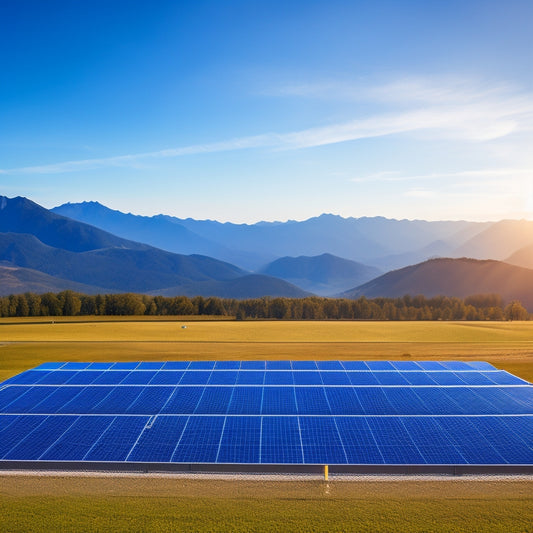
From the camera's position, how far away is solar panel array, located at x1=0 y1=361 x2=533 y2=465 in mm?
19656

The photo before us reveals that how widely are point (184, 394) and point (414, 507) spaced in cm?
1273

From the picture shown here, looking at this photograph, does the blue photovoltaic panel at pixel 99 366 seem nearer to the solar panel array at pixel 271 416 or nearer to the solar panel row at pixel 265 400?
the solar panel array at pixel 271 416

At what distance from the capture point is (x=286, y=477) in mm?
18875

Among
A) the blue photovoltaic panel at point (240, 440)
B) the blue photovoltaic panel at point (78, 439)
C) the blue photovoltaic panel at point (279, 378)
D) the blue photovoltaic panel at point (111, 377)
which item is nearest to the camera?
the blue photovoltaic panel at point (240, 440)

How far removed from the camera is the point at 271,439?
66.5ft

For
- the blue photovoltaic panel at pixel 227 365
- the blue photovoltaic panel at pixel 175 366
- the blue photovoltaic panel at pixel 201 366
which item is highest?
the blue photovoltaic panel at pixel 227 365

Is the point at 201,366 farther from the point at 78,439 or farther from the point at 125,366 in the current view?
the point at 78,439

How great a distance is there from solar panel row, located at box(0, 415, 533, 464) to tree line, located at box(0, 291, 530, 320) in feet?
276

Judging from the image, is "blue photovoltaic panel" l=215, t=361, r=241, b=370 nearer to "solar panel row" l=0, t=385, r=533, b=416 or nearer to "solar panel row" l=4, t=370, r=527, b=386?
"solar panel row" l=4, t=370, r=527, b=386

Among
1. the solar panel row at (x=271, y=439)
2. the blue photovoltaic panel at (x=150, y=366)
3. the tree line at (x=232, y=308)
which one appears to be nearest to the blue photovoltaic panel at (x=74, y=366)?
the blue photovoltaic panel at (x=150, y=366)

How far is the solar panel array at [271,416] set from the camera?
1966cm

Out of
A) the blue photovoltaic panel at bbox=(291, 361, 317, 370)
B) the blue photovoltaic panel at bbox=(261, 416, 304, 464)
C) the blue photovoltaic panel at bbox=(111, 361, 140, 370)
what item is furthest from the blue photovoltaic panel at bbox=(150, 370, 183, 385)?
the blue photovoltaic panel at bbox=(261, 416, 304, 464)

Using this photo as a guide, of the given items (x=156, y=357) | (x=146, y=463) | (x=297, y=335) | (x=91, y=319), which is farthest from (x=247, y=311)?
(x=146, y=463)

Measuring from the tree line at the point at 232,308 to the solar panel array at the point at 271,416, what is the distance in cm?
7862
